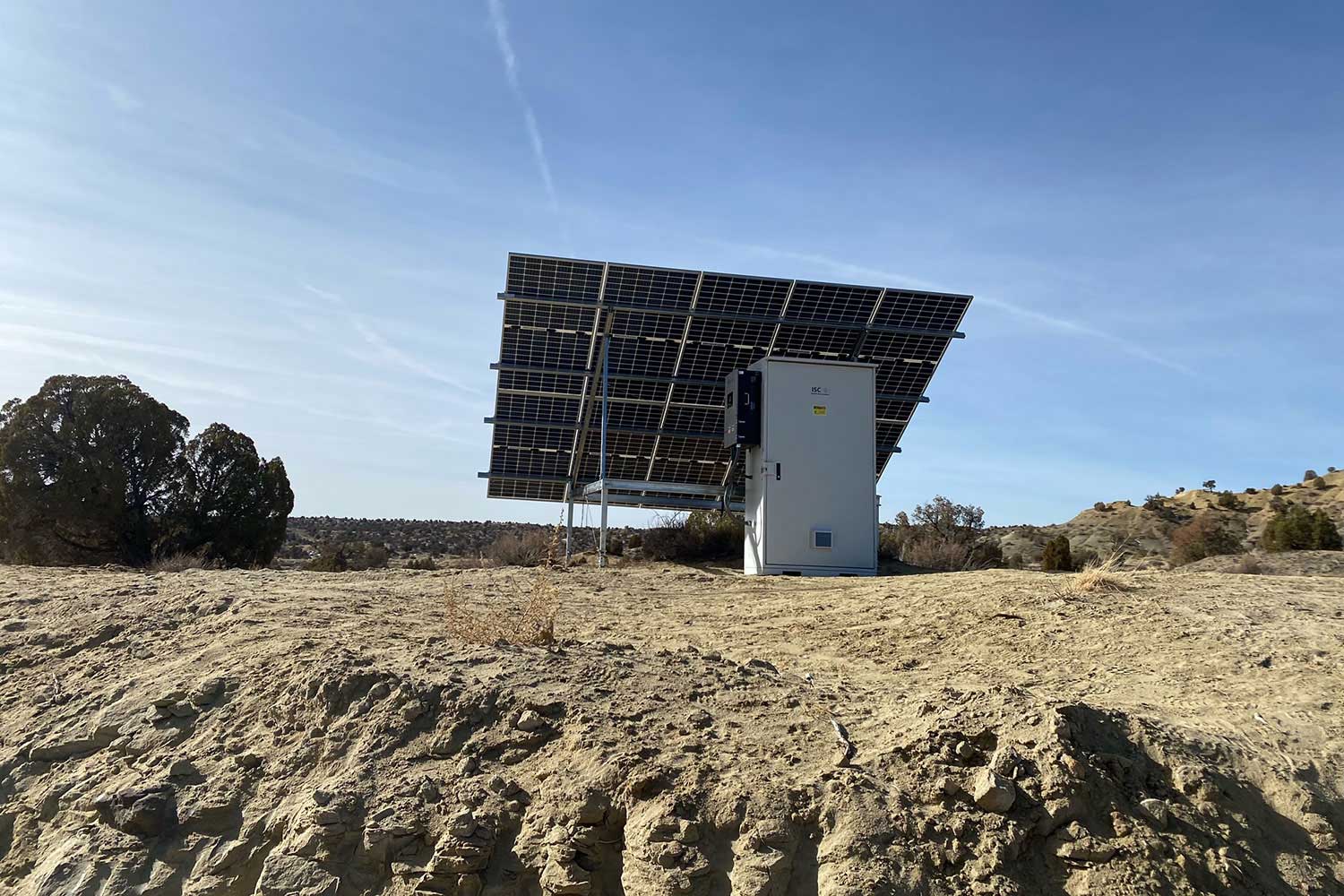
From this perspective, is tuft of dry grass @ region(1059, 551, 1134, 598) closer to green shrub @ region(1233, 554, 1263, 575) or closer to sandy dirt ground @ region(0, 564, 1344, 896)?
sandy dirt ground @ region(0, 564, 1344, 896)

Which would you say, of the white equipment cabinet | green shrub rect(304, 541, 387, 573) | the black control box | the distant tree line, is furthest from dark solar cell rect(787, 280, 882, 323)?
the distant tree line

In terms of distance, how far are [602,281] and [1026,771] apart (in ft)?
43.8

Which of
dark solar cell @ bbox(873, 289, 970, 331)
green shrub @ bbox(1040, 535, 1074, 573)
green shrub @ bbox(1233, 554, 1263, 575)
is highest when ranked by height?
dark solar cell @ bbox(873, 289, 970, 331)

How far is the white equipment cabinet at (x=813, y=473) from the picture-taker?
1628cm

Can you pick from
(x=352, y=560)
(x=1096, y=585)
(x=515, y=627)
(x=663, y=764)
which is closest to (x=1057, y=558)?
(x=1096, y=585)

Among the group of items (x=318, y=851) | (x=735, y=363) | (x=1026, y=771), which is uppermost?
(x=735, y=363)

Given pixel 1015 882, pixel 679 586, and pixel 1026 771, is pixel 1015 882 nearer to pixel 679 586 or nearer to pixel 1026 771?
pixel 1026 771

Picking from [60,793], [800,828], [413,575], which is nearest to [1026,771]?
[800,828]

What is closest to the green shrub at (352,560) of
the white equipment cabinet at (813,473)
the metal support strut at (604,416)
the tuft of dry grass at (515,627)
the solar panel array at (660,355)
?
the solar panel array at (660,355)

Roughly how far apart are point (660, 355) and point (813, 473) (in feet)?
12.1

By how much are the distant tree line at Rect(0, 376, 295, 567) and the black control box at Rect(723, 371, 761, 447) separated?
9208 mm

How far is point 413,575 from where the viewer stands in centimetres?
1350

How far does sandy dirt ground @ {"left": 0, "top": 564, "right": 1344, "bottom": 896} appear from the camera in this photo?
197 inches

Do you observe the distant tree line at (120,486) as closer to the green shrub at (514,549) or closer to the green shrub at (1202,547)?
the green shrub at (514,549)
